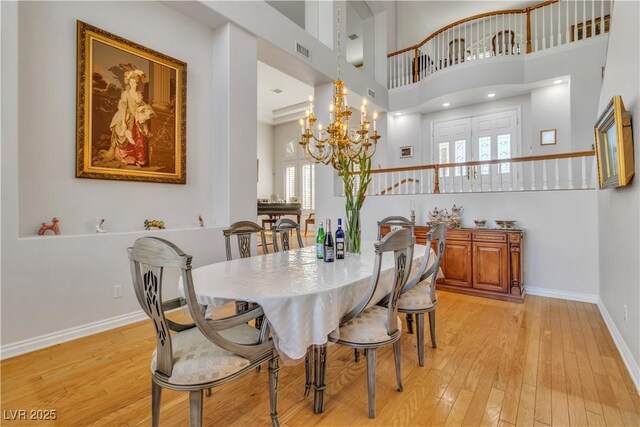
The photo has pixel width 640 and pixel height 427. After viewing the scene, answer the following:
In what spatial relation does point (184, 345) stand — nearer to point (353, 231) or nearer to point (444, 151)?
point (353, 231)

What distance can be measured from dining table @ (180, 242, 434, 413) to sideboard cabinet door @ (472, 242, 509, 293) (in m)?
2.41

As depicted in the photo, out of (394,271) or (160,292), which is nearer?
(160,292)

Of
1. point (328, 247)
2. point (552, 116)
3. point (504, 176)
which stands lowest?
point (328, 247)

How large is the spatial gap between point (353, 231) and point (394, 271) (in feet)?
2.66

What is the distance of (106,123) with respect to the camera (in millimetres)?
3186

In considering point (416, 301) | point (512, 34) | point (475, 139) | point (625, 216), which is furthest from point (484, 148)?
point (416, 301)

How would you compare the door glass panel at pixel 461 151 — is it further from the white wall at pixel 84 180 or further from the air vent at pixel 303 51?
the white wall at pixel 84 180

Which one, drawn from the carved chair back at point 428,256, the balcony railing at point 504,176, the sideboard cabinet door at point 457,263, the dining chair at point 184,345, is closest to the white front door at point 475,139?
the balcony railing at point 504,176

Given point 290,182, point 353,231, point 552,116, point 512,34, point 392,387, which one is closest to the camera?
point 392,387

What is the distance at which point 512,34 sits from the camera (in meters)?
6.66

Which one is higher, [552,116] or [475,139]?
[552,116]

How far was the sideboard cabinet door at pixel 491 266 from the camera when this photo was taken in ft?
12.9

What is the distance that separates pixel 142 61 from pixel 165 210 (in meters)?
1.68

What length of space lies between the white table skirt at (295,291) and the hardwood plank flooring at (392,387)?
0.59 metres
